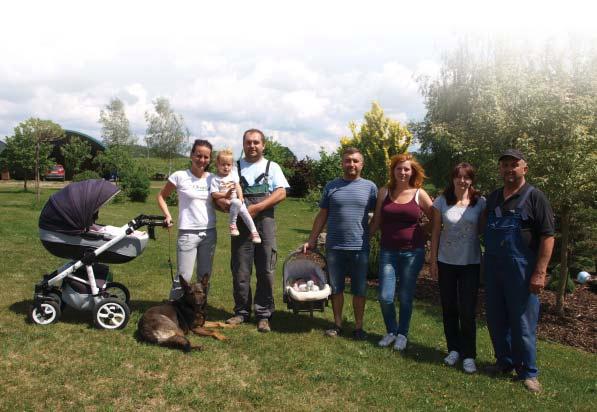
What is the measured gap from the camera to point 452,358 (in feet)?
16.8

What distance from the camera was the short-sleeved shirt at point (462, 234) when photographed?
468cm

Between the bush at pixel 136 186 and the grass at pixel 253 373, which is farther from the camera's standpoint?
the bush at pixel 136 186

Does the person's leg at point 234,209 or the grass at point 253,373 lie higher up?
the person's leg at point 234,209

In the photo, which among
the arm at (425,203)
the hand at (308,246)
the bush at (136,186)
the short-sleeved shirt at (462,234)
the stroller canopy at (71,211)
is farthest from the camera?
the bush at (136,186)

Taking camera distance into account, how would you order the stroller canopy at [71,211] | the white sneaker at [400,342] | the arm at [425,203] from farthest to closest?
1. the white sneaker at [400,342]
2. the stroller canopy at [71,211]
3. the arm at [425,203]

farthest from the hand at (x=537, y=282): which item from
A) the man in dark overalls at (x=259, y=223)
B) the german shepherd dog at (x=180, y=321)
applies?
the german shepherd dog at (x=180, y=321)

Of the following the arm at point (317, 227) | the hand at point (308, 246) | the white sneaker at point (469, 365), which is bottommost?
the white sneaker at point (469, 365)

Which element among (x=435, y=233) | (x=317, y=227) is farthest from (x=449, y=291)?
(x=317, y=227)

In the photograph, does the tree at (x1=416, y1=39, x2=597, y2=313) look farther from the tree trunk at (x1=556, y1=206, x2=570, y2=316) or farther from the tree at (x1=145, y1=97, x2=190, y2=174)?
the tree at (x1=145, y1=97, x2=190, y2=174)

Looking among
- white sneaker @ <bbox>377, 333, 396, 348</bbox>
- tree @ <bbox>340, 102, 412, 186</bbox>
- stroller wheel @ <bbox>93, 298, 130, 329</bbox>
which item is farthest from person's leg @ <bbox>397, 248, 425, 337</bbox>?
tree @ <bbox>340, 102, 412, 186</bbox>

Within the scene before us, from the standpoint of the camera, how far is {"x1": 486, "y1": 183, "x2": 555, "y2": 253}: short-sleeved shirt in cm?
424

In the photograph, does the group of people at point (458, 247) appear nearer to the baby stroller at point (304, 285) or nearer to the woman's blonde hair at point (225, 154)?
the baby stroller at point (304, 285)

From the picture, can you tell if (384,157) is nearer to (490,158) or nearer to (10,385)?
(490,158)

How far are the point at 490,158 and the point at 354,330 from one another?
13.9ft
